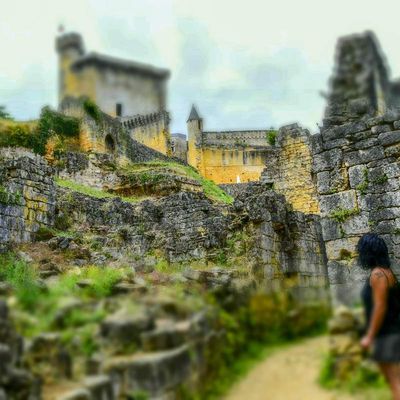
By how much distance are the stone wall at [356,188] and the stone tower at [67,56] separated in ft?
102

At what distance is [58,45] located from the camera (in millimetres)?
38344

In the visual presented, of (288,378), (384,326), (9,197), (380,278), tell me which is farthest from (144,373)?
(9,197)

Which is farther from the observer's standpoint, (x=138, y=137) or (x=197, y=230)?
(x=138, y=137)

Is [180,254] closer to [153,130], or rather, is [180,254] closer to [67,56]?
[67,56]

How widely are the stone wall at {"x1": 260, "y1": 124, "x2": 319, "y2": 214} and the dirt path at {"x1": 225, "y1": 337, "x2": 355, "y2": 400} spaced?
49.8ft

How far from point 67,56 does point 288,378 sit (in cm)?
3864

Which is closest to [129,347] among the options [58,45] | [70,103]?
[70,103]

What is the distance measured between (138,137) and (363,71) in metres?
40.4

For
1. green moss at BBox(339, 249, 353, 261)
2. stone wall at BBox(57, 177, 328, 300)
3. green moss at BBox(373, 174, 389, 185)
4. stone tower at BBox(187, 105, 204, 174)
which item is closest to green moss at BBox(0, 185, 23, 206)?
stone wall at BBox(57, 177, 328, 300)

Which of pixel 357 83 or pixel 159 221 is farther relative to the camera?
pixel 159 221

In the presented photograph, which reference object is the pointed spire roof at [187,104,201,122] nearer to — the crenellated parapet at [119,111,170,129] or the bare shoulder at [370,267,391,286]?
the crenellated parapet at [119,111,170,129]

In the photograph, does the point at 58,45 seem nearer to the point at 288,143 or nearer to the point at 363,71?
the point at 288,143

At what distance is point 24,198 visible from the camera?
39.8 ft

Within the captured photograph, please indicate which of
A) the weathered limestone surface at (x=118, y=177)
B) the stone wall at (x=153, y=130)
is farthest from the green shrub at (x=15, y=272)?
the stone wall at (x=153, y=130)
